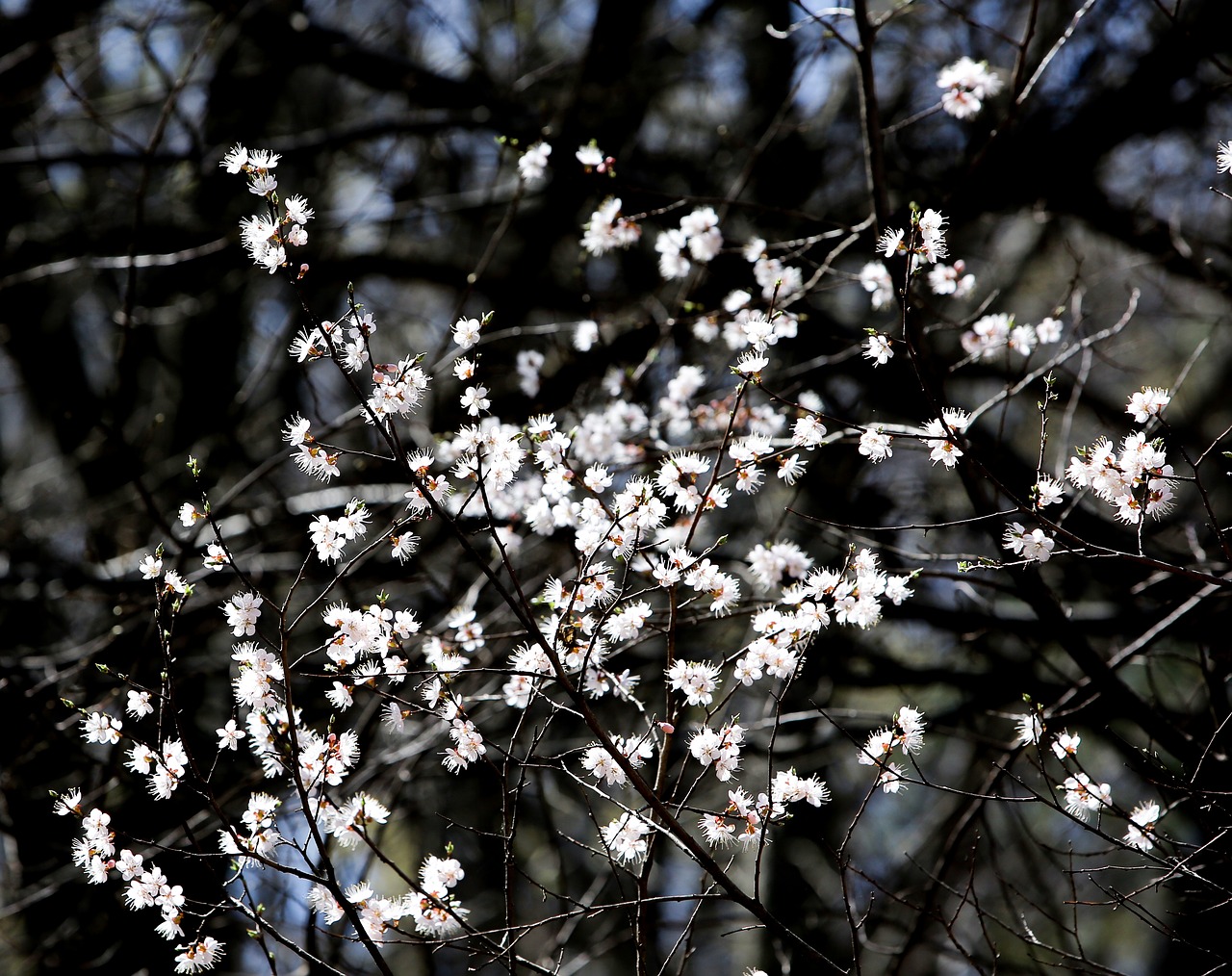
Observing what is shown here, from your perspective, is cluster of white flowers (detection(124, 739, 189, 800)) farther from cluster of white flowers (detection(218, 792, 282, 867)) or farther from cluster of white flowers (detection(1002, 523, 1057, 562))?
cluster of white flowers (detection(1002, 523, 1057, 562))

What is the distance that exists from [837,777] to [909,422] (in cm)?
284

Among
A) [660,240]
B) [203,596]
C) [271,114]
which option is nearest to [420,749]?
[203,596]

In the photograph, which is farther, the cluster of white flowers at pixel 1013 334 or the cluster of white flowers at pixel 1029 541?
the cluster of white flowers at pixel 1013 334

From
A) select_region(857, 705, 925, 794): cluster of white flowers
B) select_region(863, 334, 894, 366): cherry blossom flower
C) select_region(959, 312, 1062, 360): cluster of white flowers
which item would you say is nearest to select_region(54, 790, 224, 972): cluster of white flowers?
select_region(857, 705, 925, 794): cluster of white flowers

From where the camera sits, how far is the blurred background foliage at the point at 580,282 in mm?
3850

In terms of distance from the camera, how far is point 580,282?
11.5 feet

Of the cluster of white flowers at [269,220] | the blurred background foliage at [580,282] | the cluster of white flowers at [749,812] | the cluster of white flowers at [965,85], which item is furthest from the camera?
the blurred background foliage at [580,282]

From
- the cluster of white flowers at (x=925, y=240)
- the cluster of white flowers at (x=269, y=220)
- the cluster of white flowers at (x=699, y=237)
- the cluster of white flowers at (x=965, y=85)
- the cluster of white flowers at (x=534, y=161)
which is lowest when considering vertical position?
the cluster of white flowers at (x=269, y=220)

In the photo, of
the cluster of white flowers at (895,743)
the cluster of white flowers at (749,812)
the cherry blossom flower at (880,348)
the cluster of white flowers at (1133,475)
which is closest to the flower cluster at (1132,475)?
the cluster of white flowers at (1133,475)

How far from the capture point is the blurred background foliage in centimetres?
385

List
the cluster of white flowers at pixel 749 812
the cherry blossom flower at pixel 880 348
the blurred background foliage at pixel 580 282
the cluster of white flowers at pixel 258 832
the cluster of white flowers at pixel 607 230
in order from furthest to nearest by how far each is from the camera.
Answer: the blurred background foliage at pixel 580 282 < the cluster of white flowers at pixel 607 230 < the cherry blossom flower at pixel 880 348 < the cluster of white flowers at pixel 749 812 < the cluster of white flowers at pixel 258 832

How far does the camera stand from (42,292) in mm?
6695

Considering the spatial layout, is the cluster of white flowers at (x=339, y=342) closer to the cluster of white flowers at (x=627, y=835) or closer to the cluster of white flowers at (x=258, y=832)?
the cluster of white flowers at (x=258, y=832)

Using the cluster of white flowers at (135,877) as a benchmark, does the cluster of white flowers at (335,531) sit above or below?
above
